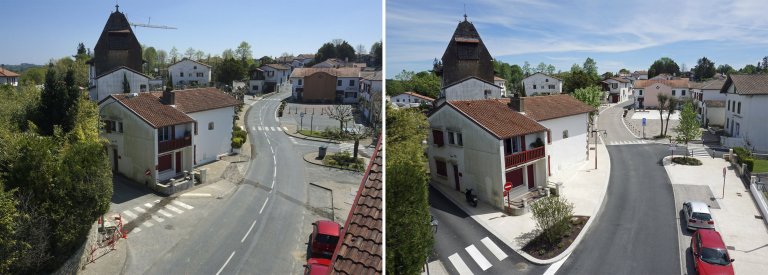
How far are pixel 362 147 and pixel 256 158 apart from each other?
104 cm

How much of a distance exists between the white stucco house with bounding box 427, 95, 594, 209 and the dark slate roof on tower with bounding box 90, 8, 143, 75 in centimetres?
271

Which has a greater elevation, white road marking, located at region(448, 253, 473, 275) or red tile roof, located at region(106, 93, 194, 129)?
red tile roof, located at region(106, 93, 194, 129)

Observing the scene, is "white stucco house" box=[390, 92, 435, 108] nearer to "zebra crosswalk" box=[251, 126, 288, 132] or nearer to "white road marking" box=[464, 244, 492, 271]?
"zebra crosswalk" box=[251, 126, 288, 132]

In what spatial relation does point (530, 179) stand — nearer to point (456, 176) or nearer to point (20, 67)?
point (456, 176)

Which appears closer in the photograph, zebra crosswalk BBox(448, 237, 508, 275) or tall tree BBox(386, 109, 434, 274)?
tall tree BBox(386, 109, 434, 274)

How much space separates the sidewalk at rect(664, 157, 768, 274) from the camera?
4.60 metres

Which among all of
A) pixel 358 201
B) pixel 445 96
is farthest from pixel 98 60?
pixel 445 96

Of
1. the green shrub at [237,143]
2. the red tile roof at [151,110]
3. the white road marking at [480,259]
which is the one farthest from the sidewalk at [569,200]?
the red tile roof at [151,110]

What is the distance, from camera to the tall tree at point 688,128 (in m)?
7.07

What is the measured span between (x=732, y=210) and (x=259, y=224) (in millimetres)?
5127

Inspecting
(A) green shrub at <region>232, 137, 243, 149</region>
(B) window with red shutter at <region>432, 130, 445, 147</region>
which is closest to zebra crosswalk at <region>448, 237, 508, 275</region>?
(B) window with red shutter at <region>432, 130, 445, 147</region>

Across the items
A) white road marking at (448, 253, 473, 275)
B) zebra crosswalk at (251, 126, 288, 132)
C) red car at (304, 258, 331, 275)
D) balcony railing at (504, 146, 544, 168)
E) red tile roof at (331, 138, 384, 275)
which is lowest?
white road marking at (448, 253, 473, 275)

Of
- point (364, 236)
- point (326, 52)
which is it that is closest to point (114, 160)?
point (326, 52)

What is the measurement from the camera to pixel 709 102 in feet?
26.3
